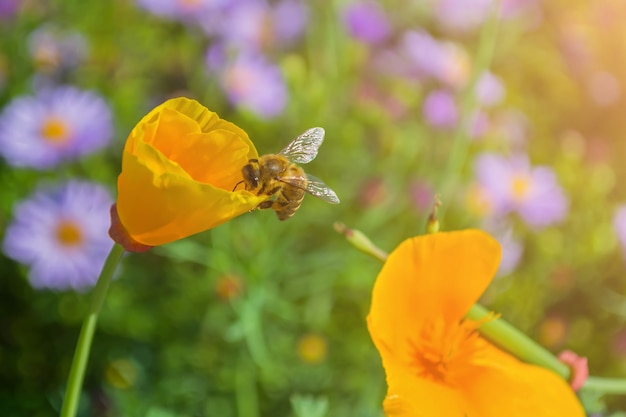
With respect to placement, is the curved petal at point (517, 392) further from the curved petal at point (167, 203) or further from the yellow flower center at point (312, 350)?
the yellow flower center at point (312, 350)

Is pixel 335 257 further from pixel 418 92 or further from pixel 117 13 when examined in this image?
pixel 117 13

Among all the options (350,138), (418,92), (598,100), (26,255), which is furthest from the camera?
(598,100)

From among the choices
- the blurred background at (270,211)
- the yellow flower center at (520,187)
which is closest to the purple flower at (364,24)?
the blurred background at (270,211)

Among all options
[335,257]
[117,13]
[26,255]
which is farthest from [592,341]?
[117,13]

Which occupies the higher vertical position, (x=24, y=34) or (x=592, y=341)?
(x=24, y=34)

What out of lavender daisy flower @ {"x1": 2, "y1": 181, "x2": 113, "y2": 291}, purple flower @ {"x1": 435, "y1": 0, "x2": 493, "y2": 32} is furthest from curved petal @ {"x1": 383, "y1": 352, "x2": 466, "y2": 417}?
purple flower @ {"x1": 435, "y1": 0, "x2": 493, "y2": 32}

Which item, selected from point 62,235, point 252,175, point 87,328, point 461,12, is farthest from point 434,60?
point 87,328
